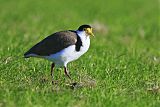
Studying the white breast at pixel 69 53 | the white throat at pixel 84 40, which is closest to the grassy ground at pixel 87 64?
the white breast at pixel 69 53

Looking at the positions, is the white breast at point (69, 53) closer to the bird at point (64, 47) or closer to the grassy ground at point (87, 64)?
the bird at point (64, 47)

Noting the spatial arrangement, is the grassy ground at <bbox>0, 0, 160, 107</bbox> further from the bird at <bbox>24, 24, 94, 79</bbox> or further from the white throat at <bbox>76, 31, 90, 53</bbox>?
the white throat at <bbox>76, 31, 90, 53</bbox>

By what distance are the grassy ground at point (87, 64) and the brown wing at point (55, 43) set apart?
512 mm

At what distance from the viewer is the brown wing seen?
9.94 meters

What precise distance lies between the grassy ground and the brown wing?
512 millimetres

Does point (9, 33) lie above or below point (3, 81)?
above

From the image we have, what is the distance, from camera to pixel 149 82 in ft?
34.7

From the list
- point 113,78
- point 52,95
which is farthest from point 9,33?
point 52,95

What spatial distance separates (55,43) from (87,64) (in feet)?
6.72

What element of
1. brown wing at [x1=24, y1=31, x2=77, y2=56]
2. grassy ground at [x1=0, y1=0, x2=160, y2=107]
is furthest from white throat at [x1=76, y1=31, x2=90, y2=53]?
grassy ground at [x1=0, y1=0, x2=160, y2=107]

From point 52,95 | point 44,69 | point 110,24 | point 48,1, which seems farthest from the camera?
point 48,1

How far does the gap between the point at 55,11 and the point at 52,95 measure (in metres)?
14.7

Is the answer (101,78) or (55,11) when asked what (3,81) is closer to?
(101,78)

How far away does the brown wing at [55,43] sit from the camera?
9.94 metres
